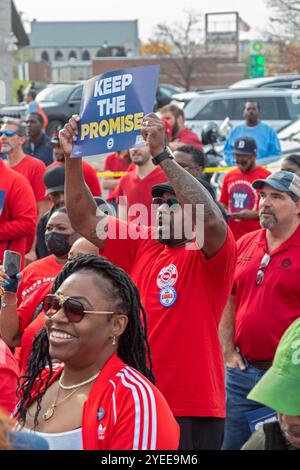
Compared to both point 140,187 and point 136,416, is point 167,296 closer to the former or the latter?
point 136,416

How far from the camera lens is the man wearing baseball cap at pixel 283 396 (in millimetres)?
3152

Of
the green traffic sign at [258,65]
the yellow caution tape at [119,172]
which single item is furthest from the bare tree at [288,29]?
the yellow caution tape at [119,172]

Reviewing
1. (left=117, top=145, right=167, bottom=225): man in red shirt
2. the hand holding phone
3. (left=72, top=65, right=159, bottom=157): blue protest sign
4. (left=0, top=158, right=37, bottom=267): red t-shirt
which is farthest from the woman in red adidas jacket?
(left=117, top=145, right=167, bottom=225): man in red shirt

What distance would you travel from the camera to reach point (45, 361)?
158 inches

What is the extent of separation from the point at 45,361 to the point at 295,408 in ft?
3.98

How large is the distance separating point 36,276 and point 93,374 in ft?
7.01

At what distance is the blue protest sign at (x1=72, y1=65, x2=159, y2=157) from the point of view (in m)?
4.86

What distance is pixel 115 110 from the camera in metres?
4.91

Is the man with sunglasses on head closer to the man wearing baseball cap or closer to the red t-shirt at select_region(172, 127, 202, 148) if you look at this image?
the man wearing baseball cap

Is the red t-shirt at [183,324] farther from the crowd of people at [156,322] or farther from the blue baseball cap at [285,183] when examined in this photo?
the blue baseball cap at [285,183]

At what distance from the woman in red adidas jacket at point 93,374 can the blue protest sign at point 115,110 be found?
101 centimetres

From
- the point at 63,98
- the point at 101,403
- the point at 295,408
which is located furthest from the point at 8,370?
the point at 63,98
